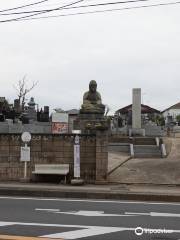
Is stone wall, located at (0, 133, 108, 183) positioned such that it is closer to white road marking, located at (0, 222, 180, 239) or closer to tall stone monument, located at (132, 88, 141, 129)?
white road marking, located at (0, 222, 180, 239)

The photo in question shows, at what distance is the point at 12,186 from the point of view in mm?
17359

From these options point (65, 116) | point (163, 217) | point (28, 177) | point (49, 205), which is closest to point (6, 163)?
point (28, 177)

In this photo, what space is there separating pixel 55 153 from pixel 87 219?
8166mm

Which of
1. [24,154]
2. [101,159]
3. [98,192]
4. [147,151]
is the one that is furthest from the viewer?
[147,151]

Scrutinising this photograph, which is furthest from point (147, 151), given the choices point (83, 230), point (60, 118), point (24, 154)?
point (83, 230)

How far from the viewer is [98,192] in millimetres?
16094

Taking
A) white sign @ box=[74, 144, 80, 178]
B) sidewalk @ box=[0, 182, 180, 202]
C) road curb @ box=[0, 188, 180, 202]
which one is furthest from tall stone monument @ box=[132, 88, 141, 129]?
road curb @ box=[0, 188, 180, 202]

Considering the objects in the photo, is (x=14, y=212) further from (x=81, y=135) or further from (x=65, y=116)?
(x=65, y=116)

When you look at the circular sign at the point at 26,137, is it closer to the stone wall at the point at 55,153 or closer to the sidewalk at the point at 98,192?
the stone wall at the point at 55,153

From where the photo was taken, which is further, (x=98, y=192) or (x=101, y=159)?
(x=101, y=159)

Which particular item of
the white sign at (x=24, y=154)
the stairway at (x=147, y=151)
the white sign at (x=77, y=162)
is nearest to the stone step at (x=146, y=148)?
the stairway at (x=147, y=151)

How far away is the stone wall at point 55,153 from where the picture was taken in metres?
18.7

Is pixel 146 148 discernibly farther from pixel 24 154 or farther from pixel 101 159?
pixel 24 154

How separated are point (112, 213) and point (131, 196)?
345 centimetres
